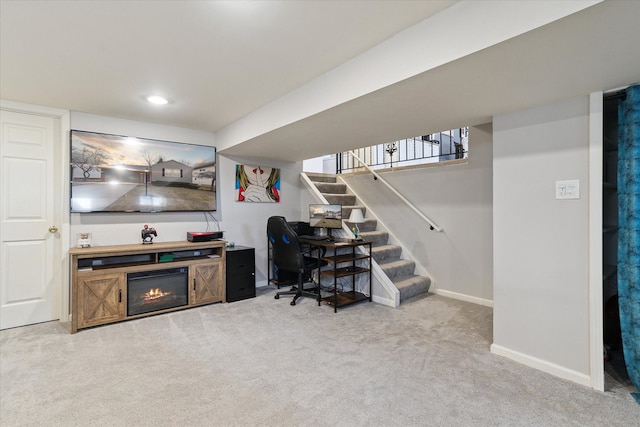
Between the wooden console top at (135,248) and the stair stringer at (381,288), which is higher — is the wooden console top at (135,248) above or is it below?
above

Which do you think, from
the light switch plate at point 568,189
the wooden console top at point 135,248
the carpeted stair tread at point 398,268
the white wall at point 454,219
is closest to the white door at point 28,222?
the wooden console top at point 135,248

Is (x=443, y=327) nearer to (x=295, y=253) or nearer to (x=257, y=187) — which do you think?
(x=295, y=253)

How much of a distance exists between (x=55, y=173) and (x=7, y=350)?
1731mm

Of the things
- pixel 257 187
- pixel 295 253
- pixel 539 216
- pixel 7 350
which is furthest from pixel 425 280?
pixel 7 350

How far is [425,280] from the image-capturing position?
4074 millimetres

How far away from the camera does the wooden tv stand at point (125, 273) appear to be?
2854 mm

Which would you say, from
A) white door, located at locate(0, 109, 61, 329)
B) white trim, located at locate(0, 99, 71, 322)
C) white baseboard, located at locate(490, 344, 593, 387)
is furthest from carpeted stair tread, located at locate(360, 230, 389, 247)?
white door, located at locate(0, 109, 61, 329)

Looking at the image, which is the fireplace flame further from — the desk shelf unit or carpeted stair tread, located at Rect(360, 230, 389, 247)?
carpeted stair tread, located at Rect(360, 230, 389, 247)

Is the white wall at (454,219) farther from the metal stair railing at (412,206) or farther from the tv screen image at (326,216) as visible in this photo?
the tv screen image at (326,216)

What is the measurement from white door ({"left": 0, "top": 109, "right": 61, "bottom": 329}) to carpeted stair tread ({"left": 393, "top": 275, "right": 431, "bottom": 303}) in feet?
12.6

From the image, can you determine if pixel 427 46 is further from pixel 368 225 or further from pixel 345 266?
pixel 368 225

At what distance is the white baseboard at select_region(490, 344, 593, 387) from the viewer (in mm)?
1988

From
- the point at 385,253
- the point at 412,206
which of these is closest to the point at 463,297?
the point at 385,253

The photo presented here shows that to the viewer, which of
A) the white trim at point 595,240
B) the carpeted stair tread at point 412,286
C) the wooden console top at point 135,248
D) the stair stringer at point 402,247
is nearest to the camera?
the white trim at point 595,240
